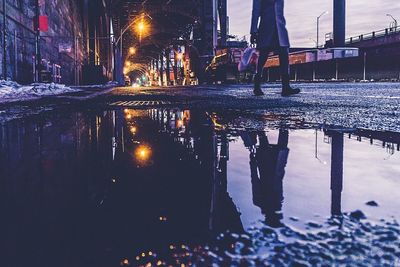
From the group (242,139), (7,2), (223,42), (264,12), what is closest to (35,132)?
(242,139)

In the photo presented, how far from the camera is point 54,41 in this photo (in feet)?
50.3

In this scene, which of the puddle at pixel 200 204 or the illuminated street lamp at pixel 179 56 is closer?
the puddle at pixel 200 204

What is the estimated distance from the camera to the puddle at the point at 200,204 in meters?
0.58

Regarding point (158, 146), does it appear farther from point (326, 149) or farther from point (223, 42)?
point (223, 42)

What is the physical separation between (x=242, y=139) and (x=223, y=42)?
97.8ft

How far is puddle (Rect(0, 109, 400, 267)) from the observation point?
1.90ft

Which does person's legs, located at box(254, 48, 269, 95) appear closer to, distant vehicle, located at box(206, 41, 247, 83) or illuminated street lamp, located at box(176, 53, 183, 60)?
distant vehicle, located at box(206, 41, 247, 83)

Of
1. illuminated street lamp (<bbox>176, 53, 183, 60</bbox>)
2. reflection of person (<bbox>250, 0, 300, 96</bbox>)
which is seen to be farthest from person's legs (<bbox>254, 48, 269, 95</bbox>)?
illuminated street lamp (<bbox>176, 53, 183, 60</bbox>)

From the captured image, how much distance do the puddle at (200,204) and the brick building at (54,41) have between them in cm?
973

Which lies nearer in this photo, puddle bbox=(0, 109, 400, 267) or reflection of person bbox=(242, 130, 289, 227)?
puddle bbox=(0, 109, 400, 267)

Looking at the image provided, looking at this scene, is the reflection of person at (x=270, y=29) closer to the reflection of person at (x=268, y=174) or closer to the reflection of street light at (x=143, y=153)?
the reflection of person at (x=268, y=174)

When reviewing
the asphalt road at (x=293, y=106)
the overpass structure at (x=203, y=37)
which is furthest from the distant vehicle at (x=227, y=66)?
the asphalt road at (x=293, y=106)

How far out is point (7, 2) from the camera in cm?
1033

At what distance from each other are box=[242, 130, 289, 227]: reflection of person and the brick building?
31.7 feet
